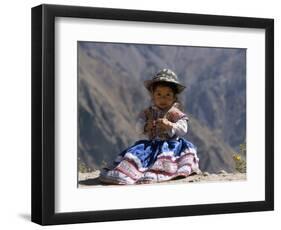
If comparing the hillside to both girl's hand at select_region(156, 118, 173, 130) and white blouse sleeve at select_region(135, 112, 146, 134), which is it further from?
girl's hand at select_region(156, 118, 173, 130)

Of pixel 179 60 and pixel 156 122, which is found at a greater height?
pixel 179 60

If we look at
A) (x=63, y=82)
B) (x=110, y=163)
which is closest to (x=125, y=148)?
(x=110, y=163)

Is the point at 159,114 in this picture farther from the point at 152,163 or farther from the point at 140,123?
the point at 152,163

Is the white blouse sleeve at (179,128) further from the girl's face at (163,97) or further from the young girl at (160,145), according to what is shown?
the girl's face at (163,97)

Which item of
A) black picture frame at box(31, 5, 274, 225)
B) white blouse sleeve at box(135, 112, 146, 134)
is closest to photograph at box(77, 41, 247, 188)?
white blouse sleeve at box(135, 112, 146, 134)

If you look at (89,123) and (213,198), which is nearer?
(89,123)

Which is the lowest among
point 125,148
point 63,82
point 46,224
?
point 46,224

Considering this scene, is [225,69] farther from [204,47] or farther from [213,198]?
[213,198]
